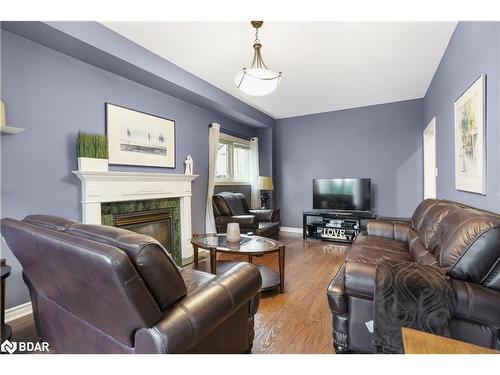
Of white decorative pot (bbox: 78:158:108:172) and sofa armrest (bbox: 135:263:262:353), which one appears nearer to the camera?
sofa armrest (bbox: 135:263:262:353)

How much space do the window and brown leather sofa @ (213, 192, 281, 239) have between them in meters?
0.57

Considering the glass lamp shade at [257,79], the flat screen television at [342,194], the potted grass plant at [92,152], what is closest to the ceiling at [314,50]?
the glass lamp shade at [257,79]

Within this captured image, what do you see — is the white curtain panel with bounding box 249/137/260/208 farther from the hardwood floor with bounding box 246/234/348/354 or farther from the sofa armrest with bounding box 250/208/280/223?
the hardwood floor with bounding box 246/234/348/354

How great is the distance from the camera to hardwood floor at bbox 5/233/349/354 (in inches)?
67.3

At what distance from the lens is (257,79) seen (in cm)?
230

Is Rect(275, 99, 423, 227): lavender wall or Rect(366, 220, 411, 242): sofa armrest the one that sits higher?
Rect(275, 99, 423, 227): lavender wall

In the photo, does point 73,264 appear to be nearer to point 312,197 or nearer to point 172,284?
point 172,284

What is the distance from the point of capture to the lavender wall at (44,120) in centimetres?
211

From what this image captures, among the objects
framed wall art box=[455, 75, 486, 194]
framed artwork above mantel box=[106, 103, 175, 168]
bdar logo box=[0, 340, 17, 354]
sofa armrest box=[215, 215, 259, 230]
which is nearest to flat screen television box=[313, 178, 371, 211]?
sofa armrest box=[215, 215, 259, 230]

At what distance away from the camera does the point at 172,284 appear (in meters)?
1.06

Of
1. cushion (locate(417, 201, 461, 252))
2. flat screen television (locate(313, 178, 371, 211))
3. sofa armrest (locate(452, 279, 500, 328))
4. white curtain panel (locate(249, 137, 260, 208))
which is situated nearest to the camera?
sofa armrest (locate(452, 279, 500, 328))

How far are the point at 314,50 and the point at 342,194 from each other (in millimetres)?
2902
